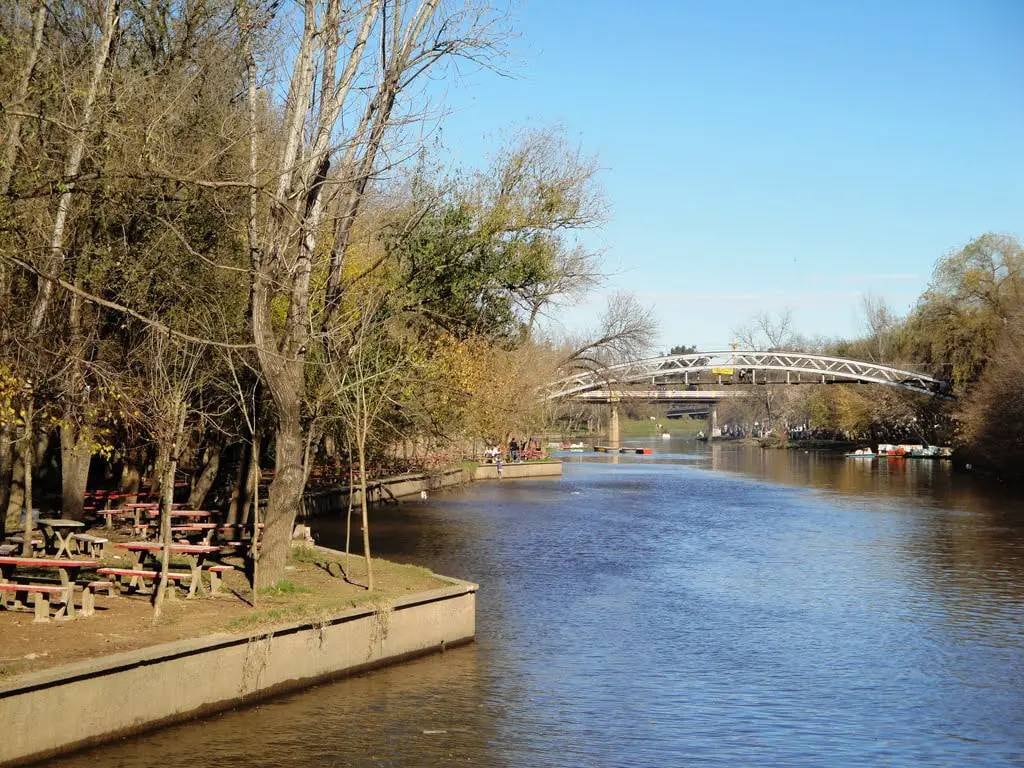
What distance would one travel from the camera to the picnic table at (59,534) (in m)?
17.6

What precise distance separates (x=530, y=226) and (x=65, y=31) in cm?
1311

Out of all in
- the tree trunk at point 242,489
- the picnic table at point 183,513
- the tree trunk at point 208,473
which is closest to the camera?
the picnic table at point 183,513

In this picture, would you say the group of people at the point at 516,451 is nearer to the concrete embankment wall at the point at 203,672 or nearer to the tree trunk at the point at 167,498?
the concrete embankment wall at the point at 203,672

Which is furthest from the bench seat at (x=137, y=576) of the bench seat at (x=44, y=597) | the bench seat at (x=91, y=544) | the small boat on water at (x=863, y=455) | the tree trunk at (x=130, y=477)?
the small boat on water at (x=863, y=455)

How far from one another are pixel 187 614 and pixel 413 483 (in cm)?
3280

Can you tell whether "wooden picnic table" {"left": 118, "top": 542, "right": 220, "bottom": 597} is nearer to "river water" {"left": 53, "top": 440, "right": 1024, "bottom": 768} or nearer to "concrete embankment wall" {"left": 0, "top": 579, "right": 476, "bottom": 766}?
"concrete embankment wall" {"left": 0, "top": 579, "right": 476, "bottom": 766}

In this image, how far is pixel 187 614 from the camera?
48.9ft

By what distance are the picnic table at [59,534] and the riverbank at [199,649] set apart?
227cm

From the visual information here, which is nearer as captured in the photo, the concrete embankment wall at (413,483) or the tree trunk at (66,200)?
the tree trunk at (66,200)

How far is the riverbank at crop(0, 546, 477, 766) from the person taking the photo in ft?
36.8

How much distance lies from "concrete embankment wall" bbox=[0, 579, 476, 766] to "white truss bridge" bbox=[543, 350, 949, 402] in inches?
3006

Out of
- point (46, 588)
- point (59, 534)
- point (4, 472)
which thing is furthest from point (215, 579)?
point (4, 472)

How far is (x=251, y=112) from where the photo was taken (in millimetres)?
17406

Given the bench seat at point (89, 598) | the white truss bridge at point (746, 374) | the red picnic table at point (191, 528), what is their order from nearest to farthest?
the bench seat at point (89, 598) → the red picnic table at point (191, 528) → the white truss bridge at point (746, 374)
